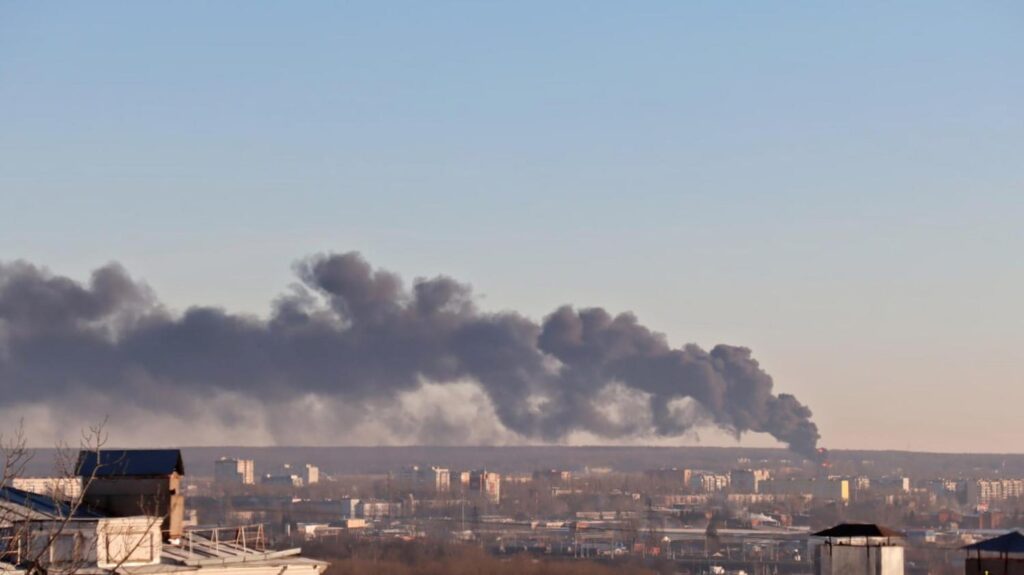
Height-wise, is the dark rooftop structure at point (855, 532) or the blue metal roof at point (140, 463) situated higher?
the blue metal roof at point (140, 463)

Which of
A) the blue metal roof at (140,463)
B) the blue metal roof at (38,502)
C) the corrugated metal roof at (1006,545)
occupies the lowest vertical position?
the corrugated metal roof at (1006,545)

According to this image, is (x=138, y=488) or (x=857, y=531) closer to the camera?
(x=138, y=488)

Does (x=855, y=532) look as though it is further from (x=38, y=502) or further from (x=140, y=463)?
(x=38, y=502)

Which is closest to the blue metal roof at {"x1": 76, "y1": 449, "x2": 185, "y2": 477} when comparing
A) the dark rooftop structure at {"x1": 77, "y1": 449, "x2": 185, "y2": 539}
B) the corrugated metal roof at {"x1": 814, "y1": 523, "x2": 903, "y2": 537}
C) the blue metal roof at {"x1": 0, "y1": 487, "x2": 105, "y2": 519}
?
the dark rooftop structure at {"x1": 77, "y1": 449, "x2": 185, "y2": 539}

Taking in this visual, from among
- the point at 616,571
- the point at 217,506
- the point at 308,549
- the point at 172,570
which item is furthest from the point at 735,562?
the point at 172,570

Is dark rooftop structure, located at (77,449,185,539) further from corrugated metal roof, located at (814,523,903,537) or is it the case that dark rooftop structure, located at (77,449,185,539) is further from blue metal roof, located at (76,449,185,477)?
corrugated metal roof, located at (814,523,903,537)

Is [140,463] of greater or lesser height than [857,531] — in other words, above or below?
above

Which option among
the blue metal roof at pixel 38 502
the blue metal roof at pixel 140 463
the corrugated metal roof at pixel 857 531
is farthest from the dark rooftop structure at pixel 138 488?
the corrugated metal roof at pixel 857 531

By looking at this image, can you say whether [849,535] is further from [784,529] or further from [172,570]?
[784,529]

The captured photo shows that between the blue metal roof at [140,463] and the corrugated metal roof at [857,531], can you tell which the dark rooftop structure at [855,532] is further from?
the blue metal roof at [140,463]

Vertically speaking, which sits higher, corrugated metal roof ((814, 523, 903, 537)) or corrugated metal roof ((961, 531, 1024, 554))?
corrugated metal roof ((814, 523, 903, 537))

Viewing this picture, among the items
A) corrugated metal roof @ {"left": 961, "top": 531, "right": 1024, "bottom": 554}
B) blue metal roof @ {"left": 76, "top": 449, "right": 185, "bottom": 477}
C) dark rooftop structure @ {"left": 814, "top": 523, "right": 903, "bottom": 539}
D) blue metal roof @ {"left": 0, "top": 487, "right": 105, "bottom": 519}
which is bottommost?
corrugated metal roof @ {"left": 961, "top": 531, "right": 1024, "bottom": 554}

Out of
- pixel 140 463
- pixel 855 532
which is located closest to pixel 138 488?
pixel 140 463
